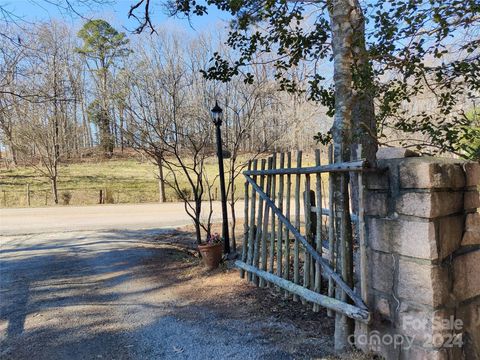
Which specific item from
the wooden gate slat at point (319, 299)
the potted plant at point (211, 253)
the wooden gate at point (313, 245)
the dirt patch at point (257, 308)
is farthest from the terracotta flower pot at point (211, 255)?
the wooden gate slat at point (319, 299)

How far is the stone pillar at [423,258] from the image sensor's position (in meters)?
2.26

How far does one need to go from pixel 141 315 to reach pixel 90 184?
1894 cm

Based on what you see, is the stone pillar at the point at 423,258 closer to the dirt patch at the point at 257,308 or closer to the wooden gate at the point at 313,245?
the wooden gate at the point at 313,245

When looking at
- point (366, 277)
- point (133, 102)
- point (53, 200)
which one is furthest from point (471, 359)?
point (53, 200)

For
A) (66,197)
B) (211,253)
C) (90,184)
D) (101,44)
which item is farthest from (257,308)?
(101,44)

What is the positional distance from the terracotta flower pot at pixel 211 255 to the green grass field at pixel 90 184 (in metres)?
9.16

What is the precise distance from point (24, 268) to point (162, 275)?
99.3 inches

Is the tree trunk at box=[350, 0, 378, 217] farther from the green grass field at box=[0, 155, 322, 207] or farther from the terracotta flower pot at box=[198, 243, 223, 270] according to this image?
the green grass field at box=[0, 155, 322, 207]

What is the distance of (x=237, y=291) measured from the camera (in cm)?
440

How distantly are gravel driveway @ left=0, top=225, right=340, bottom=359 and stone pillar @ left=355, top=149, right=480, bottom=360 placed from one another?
692 millimetres

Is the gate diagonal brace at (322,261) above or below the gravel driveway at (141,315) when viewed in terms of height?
above

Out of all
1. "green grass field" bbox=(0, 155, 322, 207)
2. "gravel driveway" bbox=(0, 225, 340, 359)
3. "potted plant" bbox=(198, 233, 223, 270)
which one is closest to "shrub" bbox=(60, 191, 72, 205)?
"green grass field" bbox=(0, 155, 322, 207)

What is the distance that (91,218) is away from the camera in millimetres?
12820

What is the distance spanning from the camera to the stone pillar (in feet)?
7.43
